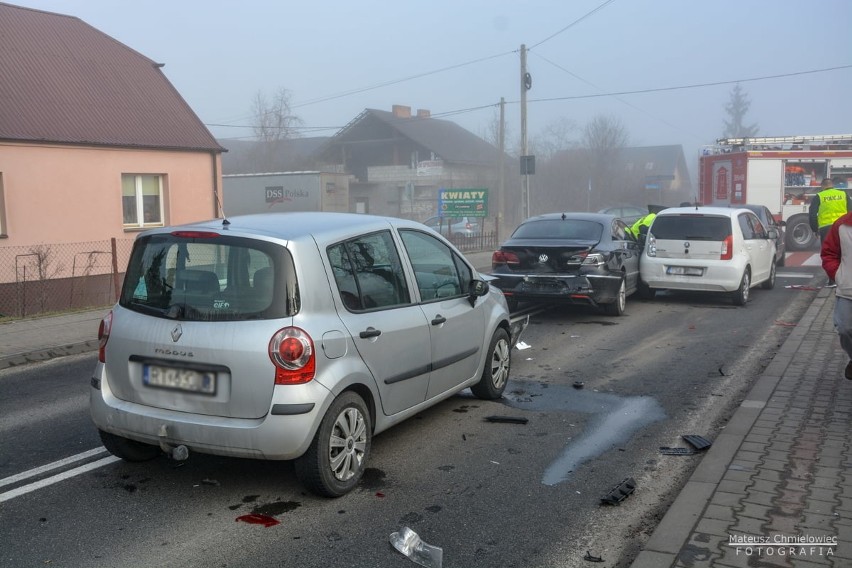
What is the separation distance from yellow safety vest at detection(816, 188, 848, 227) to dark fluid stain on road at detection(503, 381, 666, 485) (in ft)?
27.4

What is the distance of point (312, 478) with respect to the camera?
4734 millimetres

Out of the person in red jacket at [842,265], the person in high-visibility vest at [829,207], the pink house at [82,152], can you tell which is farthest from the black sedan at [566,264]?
the pink house at [82,152]

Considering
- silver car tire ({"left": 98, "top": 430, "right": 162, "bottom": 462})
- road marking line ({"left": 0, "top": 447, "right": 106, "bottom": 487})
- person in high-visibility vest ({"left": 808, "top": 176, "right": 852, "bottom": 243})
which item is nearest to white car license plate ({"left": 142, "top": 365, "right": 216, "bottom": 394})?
silver car tire ({"left": 98, "top": 430, "right": 162, "bottom": 462})

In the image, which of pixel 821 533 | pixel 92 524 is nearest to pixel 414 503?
pixel 92 524

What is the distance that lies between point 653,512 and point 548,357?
4620 mm

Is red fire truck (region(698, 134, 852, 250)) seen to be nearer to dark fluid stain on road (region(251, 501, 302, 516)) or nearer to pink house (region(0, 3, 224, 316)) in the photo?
pink house (region(0, 3, 224, 316))

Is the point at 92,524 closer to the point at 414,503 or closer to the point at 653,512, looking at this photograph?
the point at 414,503

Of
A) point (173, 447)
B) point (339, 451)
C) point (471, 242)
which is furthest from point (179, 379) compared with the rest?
point (471, 242)

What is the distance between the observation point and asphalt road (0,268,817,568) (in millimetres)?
4184

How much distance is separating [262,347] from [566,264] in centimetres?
763

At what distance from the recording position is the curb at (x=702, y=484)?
3.97 meters

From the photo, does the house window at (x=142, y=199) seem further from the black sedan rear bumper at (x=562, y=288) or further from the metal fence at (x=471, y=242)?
the black sedan rear bumper at (x=562, y=288)

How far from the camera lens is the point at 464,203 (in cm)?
2877

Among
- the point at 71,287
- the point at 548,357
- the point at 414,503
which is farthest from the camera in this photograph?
the point at 71,287
